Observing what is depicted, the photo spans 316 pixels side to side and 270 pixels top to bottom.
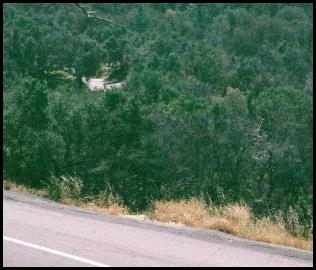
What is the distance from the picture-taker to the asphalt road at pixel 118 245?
22.8 ft

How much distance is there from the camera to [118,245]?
746 centimetres

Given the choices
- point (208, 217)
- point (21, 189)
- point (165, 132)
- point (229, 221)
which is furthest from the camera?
point (165, 132)

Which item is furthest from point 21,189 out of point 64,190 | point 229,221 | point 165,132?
point 165,132

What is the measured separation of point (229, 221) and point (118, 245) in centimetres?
236

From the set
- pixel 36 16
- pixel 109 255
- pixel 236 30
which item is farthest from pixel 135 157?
pixel 36 16

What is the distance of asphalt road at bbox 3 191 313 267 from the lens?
6.95m

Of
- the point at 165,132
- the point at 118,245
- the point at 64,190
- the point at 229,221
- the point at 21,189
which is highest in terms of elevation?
the point at 118,245

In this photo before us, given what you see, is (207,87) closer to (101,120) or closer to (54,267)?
(101,120)

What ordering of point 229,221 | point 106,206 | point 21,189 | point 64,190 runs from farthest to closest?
point 21,189
point 64,190
point 106,206
point 229,221

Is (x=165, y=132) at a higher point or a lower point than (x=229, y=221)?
lower

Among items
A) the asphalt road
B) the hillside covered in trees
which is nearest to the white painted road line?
the asphalt road

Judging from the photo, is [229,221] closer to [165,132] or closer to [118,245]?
[118,245]

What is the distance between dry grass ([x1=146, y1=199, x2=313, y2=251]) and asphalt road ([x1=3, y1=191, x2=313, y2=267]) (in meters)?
0.36

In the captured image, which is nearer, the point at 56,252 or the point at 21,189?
the point at 56,252
